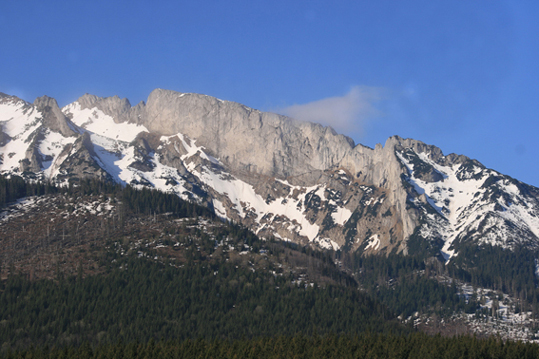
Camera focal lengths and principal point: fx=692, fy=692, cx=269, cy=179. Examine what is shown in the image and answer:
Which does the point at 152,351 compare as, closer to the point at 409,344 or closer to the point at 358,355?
the point at 358,355

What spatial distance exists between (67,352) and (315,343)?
204 ft

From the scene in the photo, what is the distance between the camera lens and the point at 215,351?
163500 millimetres

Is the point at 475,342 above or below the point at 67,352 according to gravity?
above

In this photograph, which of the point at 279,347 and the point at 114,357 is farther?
the point at 279,347

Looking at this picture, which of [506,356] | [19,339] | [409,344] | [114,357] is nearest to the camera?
[114,357]

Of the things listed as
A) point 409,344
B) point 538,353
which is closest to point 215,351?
point 409,344

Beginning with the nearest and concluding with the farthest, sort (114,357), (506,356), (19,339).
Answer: (114,357), (506,356), (19,339)

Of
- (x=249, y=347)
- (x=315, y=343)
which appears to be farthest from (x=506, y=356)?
(x=249, y=347)

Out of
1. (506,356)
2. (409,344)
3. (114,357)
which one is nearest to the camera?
(114,357)

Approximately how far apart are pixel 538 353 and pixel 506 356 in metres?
10.9

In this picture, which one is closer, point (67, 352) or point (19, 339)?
point (67, 352)

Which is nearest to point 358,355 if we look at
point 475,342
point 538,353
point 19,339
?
point 475,342

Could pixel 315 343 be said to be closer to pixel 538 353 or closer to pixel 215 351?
pixel 215 351

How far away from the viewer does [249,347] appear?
168625mm
